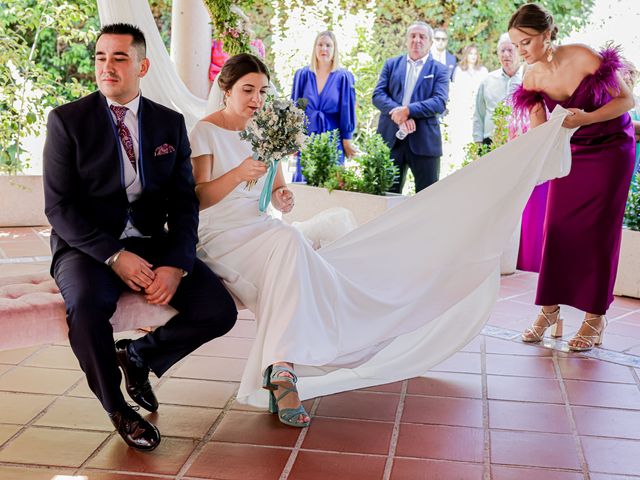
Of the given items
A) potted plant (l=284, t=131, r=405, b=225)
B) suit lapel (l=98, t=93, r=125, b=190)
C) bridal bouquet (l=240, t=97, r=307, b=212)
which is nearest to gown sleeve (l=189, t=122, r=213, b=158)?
bridal bouquet (l=240, t=97, r=307, b=212)

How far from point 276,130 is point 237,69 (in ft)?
1.77

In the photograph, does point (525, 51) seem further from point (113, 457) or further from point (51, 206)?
point (113, 457)

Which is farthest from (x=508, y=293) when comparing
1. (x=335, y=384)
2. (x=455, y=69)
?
(x=455, y=69)

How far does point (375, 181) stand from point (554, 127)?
2838 millimetres

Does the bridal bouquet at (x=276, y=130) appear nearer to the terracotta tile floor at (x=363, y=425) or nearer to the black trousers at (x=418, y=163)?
the terracotta tile floor at (x=363, y=425)

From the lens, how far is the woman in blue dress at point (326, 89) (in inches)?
294

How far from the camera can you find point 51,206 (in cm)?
312

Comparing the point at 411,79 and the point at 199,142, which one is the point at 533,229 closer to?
the point at 411,79

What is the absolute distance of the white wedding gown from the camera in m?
3.30

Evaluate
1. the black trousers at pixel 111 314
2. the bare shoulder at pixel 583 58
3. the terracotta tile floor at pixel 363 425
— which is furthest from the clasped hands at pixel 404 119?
the black trousers at pixel 111 314

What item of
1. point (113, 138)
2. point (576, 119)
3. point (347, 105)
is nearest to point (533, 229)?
point (576, 119)

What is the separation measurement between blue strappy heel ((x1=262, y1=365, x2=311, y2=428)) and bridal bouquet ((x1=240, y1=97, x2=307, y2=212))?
846 millimetres

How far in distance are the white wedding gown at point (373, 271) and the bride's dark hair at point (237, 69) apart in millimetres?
221

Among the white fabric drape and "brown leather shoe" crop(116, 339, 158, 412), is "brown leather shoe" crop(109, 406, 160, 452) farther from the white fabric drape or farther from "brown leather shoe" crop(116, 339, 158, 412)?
the white fabric drape
